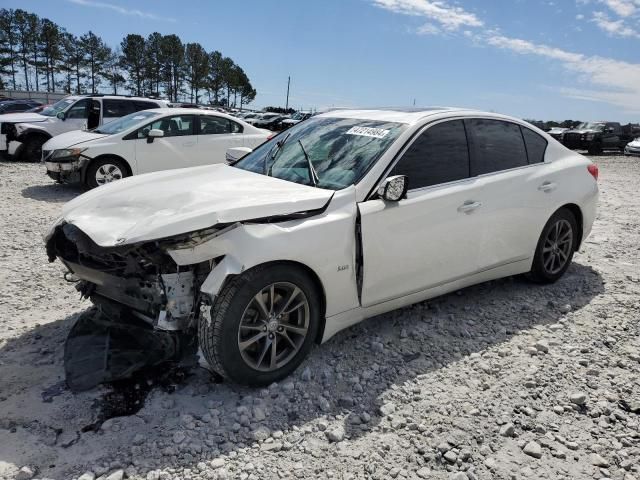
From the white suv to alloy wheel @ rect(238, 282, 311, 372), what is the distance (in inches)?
439

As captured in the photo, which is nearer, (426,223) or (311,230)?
(311,230)

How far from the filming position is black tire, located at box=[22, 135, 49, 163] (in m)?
13.2

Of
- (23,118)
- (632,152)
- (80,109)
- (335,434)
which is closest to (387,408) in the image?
(335,434)

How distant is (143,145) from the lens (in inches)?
380

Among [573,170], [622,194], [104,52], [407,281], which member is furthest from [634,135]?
[104,52]

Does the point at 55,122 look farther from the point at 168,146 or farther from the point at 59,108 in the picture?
the point at 168,146

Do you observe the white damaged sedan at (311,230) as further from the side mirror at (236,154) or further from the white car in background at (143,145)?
the white car in background at (143,145)

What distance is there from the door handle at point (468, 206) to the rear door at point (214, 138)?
284 inches

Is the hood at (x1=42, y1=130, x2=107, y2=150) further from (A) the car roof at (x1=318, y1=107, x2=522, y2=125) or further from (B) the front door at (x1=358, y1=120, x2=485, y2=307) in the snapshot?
(B) the front door at (x1=358, y1=120, x2=485, y2=307)

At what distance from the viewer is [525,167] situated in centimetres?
468

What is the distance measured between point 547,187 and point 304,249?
2.71 metres

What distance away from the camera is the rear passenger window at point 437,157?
3.85 m

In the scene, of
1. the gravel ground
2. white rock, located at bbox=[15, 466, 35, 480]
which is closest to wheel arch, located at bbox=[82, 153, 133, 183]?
the gravel ground

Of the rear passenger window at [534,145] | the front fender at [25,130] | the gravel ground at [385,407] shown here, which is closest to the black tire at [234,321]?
the gravel ground at [385,407]
